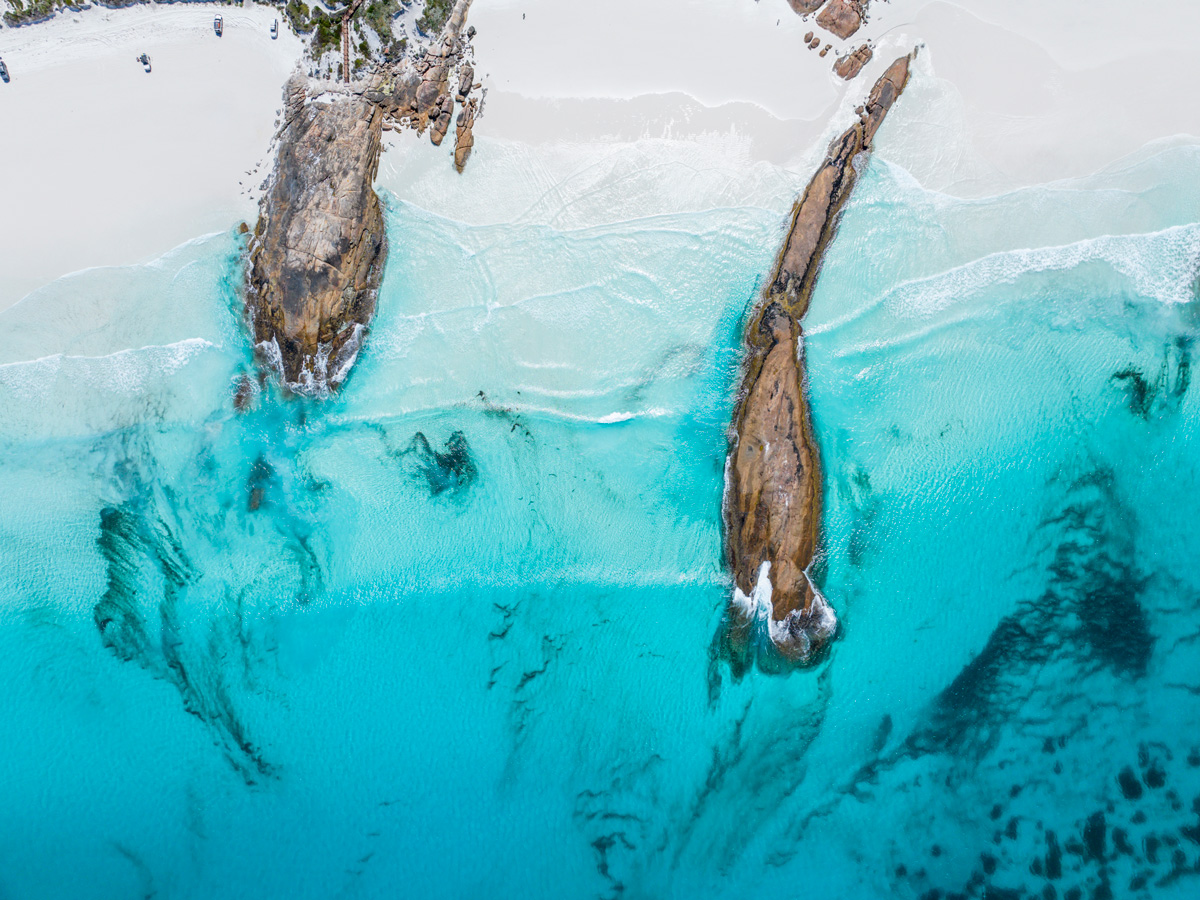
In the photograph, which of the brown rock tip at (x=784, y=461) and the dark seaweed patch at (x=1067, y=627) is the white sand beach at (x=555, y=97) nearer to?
the brown rock tip at (x=784, y=461)

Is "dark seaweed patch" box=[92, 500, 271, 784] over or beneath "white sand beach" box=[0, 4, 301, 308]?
beneath

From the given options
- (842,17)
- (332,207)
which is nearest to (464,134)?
(332,207)

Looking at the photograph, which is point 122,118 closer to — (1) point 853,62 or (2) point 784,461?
(1) point 853,62

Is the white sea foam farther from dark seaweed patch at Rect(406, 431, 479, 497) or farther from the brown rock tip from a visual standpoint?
→ dark seaweed patch at Rect(406, 431, 479, 497)

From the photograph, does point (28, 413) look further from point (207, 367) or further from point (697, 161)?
point (697, 161)

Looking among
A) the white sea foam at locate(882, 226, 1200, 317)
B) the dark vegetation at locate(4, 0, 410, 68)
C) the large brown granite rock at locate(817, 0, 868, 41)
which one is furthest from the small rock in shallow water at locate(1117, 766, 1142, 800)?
the dark vegetation at locate(4, 0, 410, 68)

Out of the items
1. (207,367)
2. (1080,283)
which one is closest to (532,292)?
(207,367)
